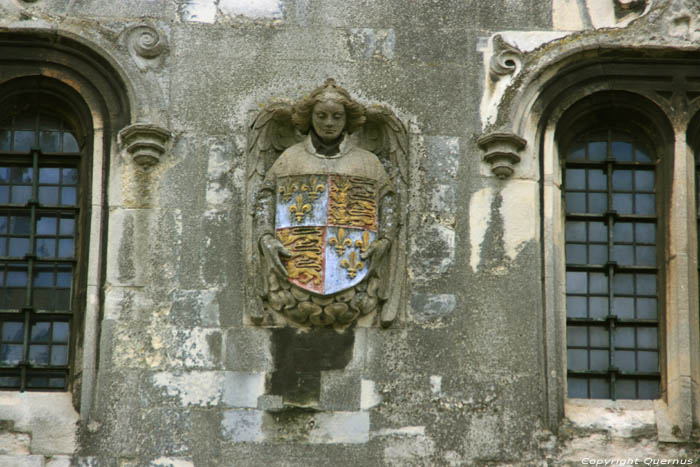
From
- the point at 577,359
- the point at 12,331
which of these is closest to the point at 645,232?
the point at 577,359

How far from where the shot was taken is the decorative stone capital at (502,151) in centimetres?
1928

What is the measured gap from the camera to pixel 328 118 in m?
19.1

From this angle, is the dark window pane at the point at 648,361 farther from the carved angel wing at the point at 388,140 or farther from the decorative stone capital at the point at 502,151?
the carved angel wing at the point at 388,140

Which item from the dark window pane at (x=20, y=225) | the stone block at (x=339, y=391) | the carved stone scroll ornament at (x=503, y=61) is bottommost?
the stone block at (x=339, y=391)

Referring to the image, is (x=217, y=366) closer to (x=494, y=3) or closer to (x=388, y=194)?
(x=388, y=194)

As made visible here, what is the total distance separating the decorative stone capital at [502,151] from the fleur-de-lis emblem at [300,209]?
1.89m

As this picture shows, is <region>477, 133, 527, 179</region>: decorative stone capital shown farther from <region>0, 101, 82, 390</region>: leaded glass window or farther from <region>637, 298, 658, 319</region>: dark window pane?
<region>0, 101, 82, 390</region>: leaded glass window

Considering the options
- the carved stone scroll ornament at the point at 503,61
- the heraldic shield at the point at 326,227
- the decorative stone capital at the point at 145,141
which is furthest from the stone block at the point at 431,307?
the decorative stone capital at the point at 145,141

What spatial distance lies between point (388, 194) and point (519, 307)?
1661 millimetres

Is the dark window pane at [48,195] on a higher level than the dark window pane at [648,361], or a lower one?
higher

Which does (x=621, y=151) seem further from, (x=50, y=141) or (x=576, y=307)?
(x=50, y=141)

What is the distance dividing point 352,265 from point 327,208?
0.59 m

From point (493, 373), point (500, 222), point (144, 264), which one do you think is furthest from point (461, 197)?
point (144, 264)

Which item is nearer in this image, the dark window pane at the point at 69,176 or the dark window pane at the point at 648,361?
the dark window pane at the point at 648,361
